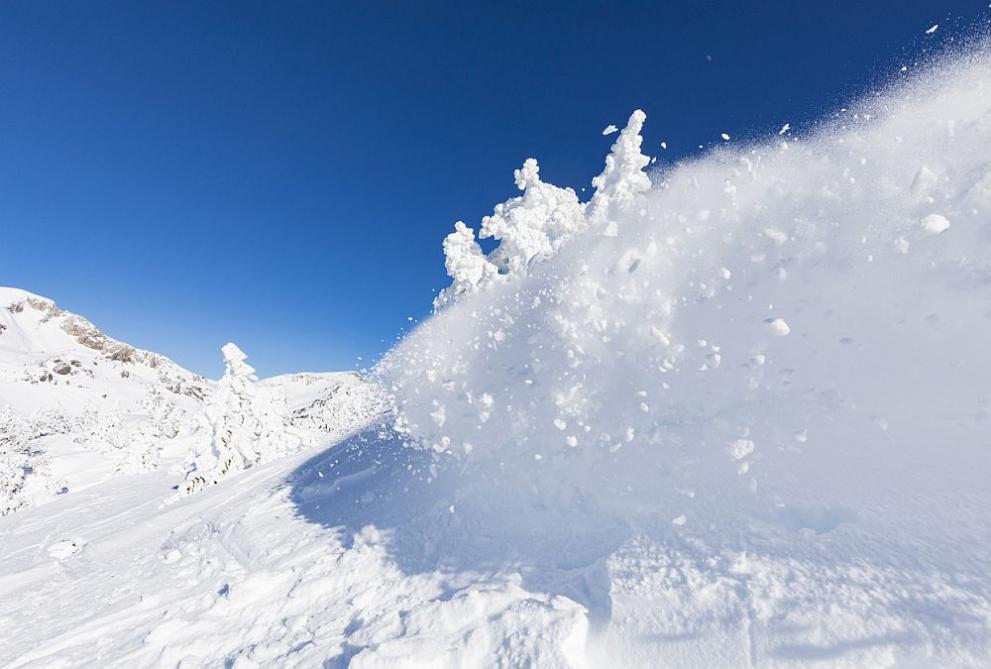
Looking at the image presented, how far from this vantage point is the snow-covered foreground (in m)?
3.71

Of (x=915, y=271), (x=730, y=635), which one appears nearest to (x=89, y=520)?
(x=730, y=635)

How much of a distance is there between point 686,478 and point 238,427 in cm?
2391

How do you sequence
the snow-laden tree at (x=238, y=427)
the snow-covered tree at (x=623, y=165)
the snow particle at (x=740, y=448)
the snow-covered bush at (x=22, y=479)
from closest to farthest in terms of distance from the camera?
the snow particle at (x=740, y=448) < the snow-covered tree at (x=623, y=165) < the snow-laden tree at (x=238, y=427) < the snow-covered bush at (x=22, y=479)

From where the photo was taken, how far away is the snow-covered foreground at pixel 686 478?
12.2 feet

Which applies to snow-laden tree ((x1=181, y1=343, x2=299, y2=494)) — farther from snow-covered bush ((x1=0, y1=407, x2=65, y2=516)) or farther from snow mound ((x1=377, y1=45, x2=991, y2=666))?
snow-covered bush ((x1=0, y1=407, x2=65, y2=516))

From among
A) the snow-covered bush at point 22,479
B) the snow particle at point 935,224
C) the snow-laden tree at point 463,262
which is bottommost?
the snow-covered bush at point 22,479

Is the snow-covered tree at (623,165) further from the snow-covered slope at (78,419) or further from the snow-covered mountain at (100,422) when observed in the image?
the snow-covered slope at (78,419)

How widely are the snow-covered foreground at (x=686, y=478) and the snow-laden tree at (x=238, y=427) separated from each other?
44.7 ft

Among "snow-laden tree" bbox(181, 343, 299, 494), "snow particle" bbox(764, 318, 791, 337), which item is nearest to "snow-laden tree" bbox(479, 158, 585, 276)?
"snow-laden tree" bbox(181, 343, 299, 494)

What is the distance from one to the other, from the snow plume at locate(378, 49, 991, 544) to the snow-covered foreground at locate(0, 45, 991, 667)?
3 cm

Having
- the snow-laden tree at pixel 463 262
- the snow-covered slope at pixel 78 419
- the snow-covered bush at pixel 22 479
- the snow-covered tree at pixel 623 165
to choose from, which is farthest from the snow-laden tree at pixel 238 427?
the snow-covered bush at pixel 22 479

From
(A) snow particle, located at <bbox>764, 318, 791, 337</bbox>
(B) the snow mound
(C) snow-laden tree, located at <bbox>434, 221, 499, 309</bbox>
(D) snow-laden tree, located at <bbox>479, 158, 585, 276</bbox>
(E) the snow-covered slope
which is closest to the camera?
(B) the snow mound

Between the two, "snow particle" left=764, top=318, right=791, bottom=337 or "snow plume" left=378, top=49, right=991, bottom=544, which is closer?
"snow plume" left=378, top=49, right=991, bottom=544

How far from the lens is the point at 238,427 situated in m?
23.5
